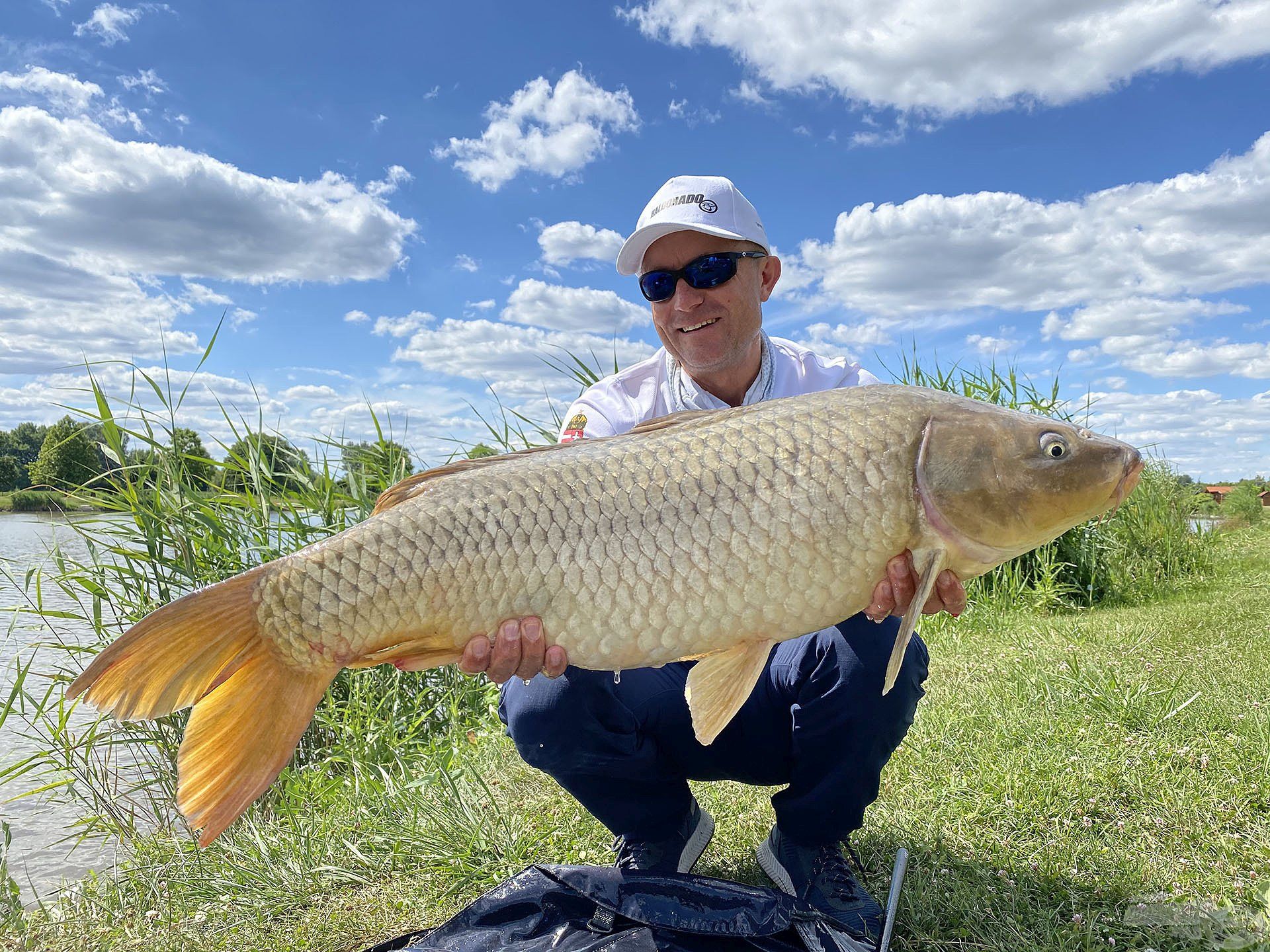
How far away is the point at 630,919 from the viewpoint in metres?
1.62

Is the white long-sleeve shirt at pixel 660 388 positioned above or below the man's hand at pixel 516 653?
above

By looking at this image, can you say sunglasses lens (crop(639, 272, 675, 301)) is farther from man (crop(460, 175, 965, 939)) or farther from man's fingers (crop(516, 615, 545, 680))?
man's fingers (crop(516, 615, 545, 680))

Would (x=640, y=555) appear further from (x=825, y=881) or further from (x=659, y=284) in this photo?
(x=659, y=284)

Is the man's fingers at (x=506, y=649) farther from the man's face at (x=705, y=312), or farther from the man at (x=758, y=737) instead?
the man's face at (x=705, y=312)

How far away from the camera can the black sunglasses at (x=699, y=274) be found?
2.49 meters

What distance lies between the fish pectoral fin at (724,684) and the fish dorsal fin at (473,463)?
467 millimetres

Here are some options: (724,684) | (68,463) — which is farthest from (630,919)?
(68,463)

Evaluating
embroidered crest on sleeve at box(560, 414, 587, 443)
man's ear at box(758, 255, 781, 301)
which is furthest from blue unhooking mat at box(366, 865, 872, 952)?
man's ear at box(758, 255, 781, 301)

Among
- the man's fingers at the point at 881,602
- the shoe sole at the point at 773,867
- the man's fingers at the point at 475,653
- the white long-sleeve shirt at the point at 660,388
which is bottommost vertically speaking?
the shoe sole at the point at 773,867

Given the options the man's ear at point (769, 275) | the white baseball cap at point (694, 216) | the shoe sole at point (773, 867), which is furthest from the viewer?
the man's ear at point (769, 275)

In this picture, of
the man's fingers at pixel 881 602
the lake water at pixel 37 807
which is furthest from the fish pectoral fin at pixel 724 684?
the lake water at pixel 37 807

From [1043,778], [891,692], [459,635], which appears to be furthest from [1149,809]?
[459,635]

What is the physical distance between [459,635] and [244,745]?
43 cm

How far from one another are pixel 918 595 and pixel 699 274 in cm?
118
